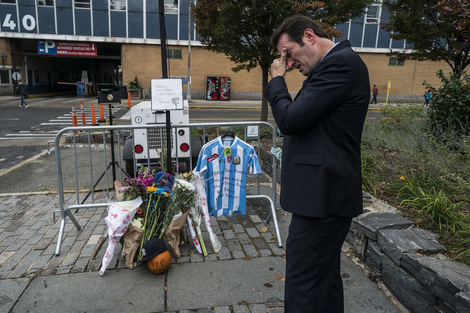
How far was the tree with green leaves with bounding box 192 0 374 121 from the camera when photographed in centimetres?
798

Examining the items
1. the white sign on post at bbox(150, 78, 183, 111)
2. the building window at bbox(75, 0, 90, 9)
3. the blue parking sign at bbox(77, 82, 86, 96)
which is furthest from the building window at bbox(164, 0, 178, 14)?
the white sign on post at bbox(150, 78, 183, 111)

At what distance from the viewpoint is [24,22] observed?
25.6 meters

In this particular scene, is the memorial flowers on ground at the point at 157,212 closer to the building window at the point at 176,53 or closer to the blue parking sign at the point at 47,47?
the building window at the point at 176,53

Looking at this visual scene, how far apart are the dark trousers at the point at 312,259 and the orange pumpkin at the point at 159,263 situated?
149 cm

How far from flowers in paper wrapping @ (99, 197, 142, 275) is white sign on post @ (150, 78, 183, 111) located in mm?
1114

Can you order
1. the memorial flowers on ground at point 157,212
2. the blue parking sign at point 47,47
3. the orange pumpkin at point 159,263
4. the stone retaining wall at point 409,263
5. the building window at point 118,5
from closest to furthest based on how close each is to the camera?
the stone retaining wall at point 409,263 → the orange pumpkin at point 159,263 → the memorial flowers on ground at point 157,212 → the building window at point 118,5 → the blue parking sign at point 47,47

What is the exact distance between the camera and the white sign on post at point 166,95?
12.0 feet

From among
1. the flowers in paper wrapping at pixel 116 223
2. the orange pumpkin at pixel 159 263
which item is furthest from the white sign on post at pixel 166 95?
the orange pumpkin at pixel 159 263

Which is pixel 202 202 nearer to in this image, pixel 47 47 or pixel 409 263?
pixel 409 263

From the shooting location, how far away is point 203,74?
1102 inches

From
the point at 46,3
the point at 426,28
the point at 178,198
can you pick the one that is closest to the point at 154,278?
the point at 178,198

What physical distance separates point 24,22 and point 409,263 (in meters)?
31.0

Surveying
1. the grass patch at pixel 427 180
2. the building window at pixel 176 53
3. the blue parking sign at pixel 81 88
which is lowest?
the grass patch at pixel 427 180

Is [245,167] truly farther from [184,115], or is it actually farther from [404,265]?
[184,115]
